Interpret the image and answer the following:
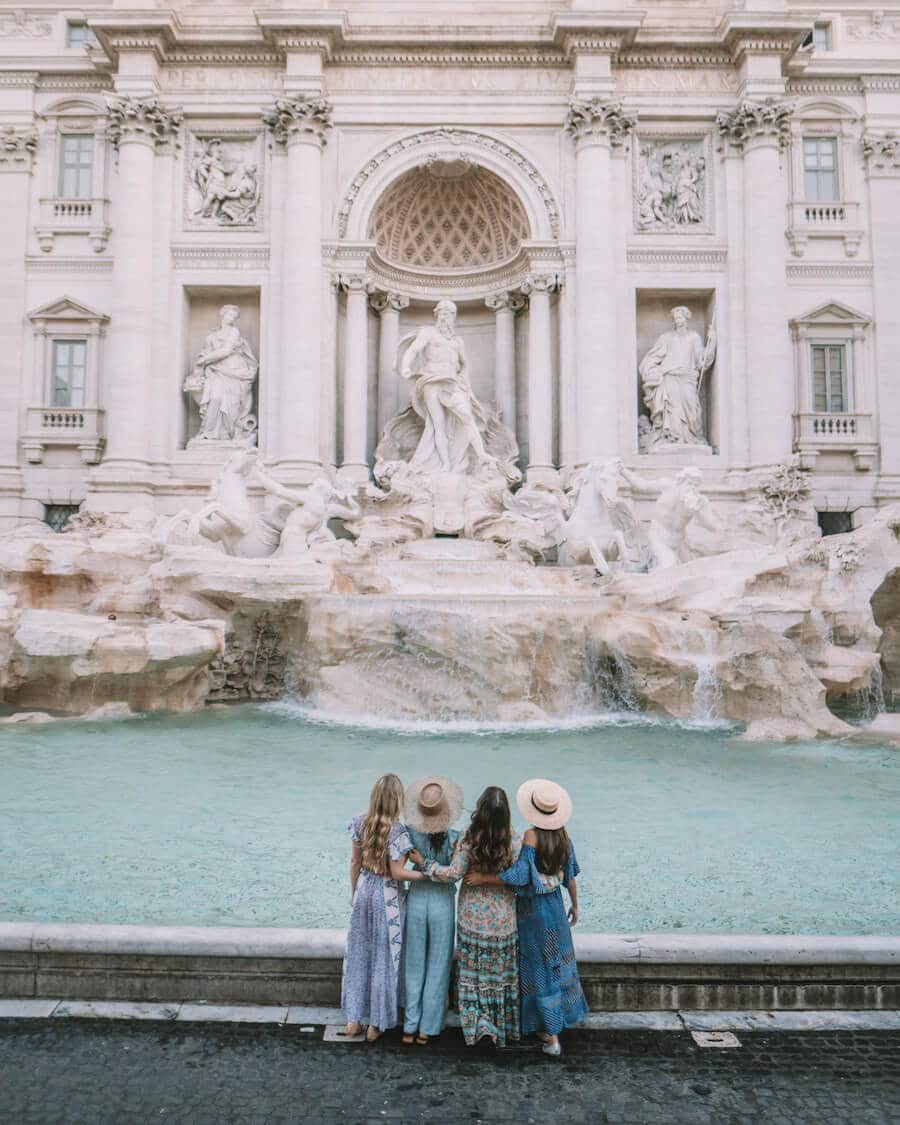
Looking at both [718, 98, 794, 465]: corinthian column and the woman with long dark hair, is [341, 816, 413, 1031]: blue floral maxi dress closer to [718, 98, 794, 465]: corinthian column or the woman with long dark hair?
the woman with long dark hair

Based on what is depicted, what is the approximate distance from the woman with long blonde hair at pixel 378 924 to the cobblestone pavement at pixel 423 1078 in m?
0.14

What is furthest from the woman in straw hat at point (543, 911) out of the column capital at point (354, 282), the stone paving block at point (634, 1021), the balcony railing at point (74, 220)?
the balcony railing at point (74, 220)

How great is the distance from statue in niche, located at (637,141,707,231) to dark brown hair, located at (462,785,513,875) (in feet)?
56.9

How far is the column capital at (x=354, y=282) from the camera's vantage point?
1811 cm

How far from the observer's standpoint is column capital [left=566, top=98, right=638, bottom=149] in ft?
57.8

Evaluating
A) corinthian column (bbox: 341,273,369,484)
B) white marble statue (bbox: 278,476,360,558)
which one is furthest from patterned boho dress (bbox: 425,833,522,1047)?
corinthian column (bbox: 341,273,369,484)

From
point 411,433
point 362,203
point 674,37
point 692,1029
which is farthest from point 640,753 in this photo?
point 674,37

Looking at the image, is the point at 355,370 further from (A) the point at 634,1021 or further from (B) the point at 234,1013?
(A) the point at 634,1021

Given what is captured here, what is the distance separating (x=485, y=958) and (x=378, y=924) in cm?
44

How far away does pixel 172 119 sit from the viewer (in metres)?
18.0

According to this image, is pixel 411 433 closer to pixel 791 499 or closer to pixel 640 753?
pixel 791 499

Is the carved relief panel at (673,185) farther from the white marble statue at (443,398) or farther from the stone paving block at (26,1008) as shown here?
the stone paving block at (26,1008)

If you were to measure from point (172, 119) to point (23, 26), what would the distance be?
14.8ft

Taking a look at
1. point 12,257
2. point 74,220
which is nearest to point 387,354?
point 74,220
